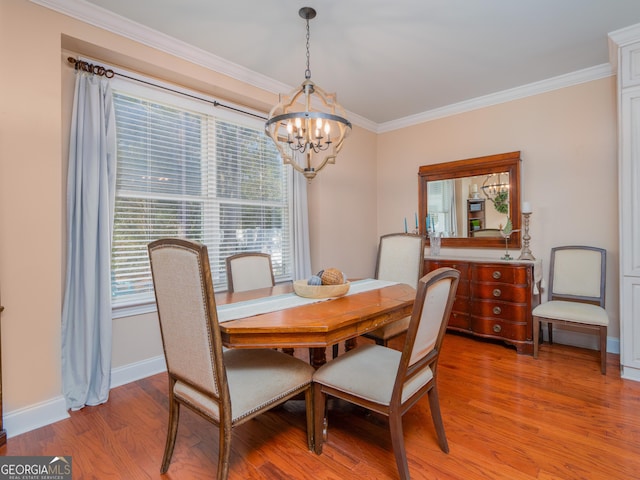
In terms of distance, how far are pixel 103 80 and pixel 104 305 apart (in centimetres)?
160

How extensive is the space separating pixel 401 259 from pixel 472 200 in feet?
4.99

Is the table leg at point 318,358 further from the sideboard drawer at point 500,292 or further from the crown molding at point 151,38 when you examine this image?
the crown molding at point 151,38

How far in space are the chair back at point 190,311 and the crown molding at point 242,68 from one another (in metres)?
1.81

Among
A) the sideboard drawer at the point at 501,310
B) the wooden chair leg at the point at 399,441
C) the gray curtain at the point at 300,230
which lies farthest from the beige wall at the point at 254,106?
the wooden chair leg at the point at 399,441

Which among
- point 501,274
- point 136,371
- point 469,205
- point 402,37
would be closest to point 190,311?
point 136,371

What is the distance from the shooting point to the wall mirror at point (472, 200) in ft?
11.5

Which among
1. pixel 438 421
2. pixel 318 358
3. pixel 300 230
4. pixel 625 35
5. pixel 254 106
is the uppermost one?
pixel 625 35

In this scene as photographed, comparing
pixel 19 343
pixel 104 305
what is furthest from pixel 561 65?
pixel 19 343

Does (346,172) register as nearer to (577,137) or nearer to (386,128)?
(386,128)

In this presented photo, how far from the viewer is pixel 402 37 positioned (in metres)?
2.53

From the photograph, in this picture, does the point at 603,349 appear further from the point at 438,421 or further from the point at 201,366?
the point at 201,366

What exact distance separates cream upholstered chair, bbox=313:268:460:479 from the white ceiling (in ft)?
6.20

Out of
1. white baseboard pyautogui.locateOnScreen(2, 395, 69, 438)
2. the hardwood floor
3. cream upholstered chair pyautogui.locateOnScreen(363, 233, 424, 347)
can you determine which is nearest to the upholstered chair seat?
the hardwood floor

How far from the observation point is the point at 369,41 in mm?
2580
